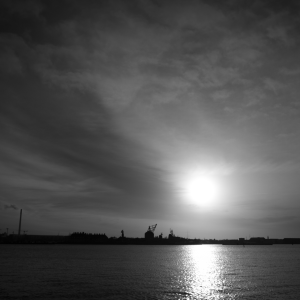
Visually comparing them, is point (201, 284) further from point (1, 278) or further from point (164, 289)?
point (1, 278)

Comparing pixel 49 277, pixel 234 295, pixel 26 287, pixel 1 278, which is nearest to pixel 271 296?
pixel 234 295

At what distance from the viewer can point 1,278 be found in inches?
2429

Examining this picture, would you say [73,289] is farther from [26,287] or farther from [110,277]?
[110,277]

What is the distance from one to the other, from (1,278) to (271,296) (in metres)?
50.8

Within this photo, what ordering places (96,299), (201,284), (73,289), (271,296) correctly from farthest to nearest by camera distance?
(201,284) → (73,289) → (271,296) → (96,299)

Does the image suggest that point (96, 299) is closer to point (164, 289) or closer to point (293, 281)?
point (164, 289)

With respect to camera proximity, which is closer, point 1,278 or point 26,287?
point 26,287

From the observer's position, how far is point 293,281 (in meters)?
63.8

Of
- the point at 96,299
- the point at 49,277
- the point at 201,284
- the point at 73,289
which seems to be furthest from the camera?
the point at 49,277

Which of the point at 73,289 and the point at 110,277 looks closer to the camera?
the point at 73,289

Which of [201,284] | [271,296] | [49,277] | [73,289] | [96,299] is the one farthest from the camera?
[49,277]

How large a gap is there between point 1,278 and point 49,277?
935 cm

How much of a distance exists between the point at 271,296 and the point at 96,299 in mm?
27128

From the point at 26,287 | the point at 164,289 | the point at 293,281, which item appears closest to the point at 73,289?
the point at 26,287
